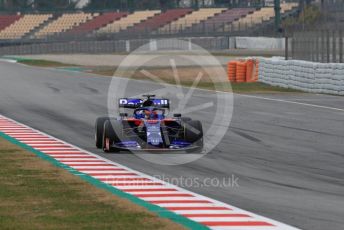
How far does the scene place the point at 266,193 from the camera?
1248cm

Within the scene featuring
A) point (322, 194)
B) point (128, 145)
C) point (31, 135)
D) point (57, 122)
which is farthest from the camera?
point (57, 122)

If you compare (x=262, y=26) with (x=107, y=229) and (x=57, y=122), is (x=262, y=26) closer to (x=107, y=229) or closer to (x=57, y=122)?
(x=57, y=122)

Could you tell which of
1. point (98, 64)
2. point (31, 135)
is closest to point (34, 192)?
point (31, 135)

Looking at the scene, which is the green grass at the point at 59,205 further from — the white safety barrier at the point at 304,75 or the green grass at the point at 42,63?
the green grass at the point at 42,63

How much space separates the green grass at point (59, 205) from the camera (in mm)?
9984

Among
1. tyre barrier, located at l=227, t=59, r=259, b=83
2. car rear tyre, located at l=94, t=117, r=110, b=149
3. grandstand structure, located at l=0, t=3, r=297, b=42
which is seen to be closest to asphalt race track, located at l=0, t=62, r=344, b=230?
car rear tyre, located at l=94, t=117, r=110, b=149

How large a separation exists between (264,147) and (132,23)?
88.9 meters

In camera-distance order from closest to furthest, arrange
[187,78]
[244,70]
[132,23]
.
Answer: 1. [244,70]
2. [187,78]
3. [132,23]

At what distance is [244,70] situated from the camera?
45219 millimetres

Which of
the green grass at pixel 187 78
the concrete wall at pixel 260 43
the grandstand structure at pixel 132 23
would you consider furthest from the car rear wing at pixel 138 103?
the grandstand structure at pixel 132 23

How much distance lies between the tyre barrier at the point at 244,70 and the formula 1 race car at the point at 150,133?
2738 centimetres

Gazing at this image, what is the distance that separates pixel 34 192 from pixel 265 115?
14.6 metres

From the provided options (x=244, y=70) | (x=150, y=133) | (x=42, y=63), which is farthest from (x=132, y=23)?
(x=150, y=133)

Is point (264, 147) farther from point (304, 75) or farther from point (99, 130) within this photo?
point (304, 75)
